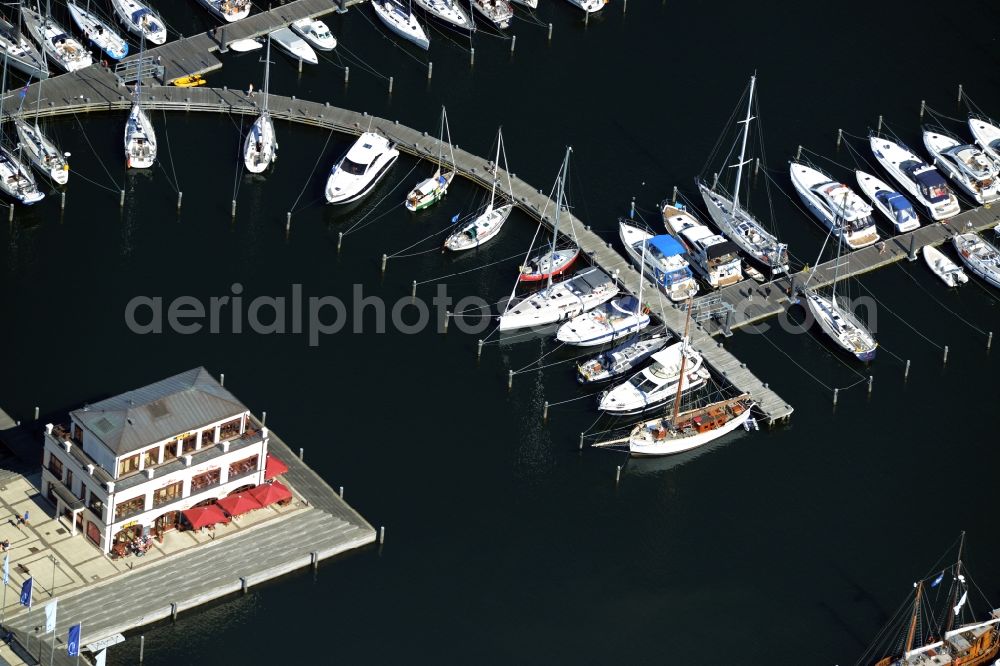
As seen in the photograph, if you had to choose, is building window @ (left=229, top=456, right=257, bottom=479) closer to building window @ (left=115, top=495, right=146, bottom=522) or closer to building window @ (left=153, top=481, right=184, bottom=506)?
building window @ (left=153, top=481, right=184, bottom=506)

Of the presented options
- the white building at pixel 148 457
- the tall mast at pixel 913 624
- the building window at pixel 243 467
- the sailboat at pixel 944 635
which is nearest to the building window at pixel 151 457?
the white building at pixel 148 457

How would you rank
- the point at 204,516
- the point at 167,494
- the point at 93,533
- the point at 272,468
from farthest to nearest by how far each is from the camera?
1. the point at 272,468
2. the point at 204,516
3. the point at 167,494
4. the point at 93,533

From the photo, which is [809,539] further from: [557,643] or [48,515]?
[48,515]

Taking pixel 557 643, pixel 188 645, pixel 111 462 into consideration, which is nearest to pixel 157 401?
pixel 111 462

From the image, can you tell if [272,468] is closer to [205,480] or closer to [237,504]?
[237,504]

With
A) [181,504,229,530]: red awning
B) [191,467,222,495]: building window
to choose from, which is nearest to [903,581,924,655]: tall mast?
[181,504,229,530]: red awning

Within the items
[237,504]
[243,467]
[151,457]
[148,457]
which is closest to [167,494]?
[151,457]
